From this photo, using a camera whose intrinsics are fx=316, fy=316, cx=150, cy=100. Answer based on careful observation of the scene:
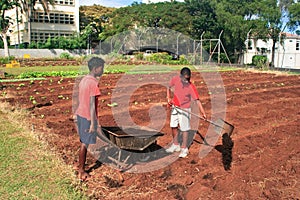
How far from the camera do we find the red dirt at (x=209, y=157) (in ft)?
12.8

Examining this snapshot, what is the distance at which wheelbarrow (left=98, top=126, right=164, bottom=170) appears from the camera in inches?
163

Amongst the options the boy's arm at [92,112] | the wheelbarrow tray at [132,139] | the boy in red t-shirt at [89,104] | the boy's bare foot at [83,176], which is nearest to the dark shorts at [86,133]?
the boy in red t-shirt at [89,104]

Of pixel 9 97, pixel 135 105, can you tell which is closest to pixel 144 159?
pixel 135 105

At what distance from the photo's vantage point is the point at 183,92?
4980 mm

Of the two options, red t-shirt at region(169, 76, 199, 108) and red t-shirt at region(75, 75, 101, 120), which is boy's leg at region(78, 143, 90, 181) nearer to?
red t-shirt at region(75, 75, 101, 120)

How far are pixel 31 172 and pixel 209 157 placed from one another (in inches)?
105

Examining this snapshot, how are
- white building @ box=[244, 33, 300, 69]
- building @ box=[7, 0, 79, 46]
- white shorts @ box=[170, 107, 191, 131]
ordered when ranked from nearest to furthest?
white shorts @ box=[170, 107, 191, 131] < white building @ box=[244, 33, 300, 69] < building @ box=[7, 0, 79, 46]

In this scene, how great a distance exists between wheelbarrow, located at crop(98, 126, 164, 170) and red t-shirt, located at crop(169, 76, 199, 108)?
2.49 ft

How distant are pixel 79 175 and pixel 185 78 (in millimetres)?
2074

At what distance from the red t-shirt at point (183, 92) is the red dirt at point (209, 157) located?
88 cm

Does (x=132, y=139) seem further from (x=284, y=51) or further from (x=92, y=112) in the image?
(x=284, y=51)

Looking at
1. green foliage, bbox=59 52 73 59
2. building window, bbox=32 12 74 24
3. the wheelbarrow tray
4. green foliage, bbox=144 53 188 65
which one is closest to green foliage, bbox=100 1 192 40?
green foliage, bbox=59 52 73 59

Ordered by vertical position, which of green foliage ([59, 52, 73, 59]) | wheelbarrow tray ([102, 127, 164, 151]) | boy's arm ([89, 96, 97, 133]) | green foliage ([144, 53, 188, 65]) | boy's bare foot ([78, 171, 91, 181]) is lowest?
boy's bare foot ([78, 171, 91, 181])

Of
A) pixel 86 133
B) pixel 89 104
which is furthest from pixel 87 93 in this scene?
pixel 86 133
